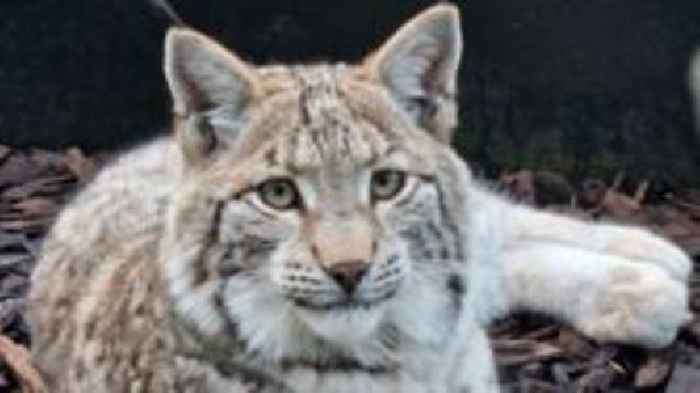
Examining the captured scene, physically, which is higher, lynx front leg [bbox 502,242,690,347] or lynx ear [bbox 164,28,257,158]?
lynx ear [bbox 164,28,257,158]

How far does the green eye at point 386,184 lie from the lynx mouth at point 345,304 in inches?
8.0

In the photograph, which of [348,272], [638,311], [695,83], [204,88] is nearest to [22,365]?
[204,88]

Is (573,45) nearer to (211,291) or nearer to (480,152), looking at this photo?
(480,152)

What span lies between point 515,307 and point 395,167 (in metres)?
1.66

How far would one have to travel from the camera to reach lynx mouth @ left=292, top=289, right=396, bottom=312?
4090mm

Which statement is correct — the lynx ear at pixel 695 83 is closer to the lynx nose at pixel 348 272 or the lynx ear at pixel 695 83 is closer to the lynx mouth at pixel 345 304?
the lynx mouth at pixel 345 304

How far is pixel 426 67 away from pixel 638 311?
142 cm

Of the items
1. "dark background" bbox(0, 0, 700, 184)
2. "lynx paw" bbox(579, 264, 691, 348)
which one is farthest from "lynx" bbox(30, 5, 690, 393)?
"dark background" bbox(0, 0, 700, 184)

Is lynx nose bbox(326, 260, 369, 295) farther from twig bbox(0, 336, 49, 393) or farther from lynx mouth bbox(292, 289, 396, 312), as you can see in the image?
twig bbox(0, 336, 49, 393)

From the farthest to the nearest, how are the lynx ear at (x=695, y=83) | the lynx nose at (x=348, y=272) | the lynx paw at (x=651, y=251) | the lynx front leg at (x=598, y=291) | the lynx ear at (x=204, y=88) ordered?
the lynx ear at (x=695, y=83), the lynx paw at (x=651, y=251), the lynx front leg at (x=598, y=291), the lynx ear at (x=204, y=88), the lynx nose at (x=348, y=272)

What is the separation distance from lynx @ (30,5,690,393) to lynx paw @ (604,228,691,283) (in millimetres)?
1144

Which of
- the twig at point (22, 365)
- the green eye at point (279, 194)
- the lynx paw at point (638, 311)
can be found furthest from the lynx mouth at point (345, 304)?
the lynx paw at point (638, 311)

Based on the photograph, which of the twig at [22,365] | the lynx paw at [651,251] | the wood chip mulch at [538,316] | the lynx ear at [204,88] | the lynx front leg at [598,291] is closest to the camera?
the lynx ear at [204,88]

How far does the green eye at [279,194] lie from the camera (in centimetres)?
413
